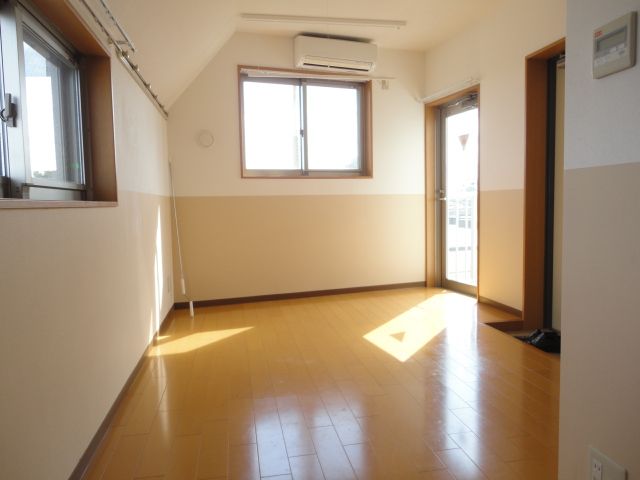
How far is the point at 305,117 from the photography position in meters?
4.92

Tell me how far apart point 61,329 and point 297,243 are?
3.38 meters

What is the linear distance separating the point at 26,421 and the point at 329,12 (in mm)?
4036

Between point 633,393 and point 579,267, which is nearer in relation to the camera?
point 633,393

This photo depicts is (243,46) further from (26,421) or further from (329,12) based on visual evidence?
(26,421)

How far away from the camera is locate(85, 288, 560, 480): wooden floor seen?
1797 millimetres

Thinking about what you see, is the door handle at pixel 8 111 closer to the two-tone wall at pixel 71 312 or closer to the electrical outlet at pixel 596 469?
the two-tone wall at pixel 71 312

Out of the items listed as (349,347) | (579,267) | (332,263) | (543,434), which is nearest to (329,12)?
(332,263)

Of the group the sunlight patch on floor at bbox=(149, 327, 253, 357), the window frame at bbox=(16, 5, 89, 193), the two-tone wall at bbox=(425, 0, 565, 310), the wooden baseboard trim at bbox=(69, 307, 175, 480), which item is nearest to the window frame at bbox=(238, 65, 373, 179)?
the two-tone wall at bbox=(425, 0, 565, 310)

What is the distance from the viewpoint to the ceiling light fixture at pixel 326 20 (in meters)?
4.00

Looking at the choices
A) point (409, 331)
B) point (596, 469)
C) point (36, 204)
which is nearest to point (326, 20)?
point (409, 331)

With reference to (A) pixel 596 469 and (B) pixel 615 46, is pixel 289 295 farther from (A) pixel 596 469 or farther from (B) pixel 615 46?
(B) pixel 615 46

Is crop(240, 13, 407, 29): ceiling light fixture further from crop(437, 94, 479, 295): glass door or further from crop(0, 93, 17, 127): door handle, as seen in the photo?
crop(0, 93, 17, 127): door handle

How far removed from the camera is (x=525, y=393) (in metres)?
2.41

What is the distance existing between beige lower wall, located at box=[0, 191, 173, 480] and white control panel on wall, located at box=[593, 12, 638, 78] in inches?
71.4
